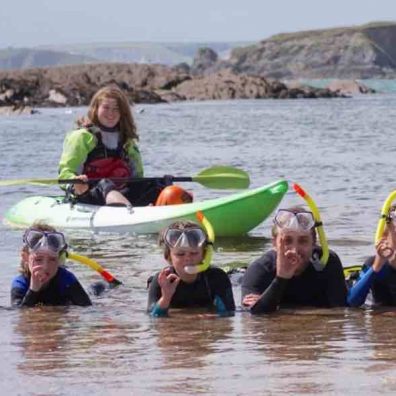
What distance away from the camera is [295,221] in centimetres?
780

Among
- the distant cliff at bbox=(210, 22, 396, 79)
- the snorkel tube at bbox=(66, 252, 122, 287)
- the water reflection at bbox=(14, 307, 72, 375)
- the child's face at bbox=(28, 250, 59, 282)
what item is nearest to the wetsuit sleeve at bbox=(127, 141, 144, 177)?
the snorkel tube at bbox=(66, 252, 122, 287)

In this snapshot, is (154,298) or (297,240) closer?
(297,240)

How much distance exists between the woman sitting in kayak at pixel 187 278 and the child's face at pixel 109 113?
16.0 ft

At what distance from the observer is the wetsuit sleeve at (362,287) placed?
27.0ft

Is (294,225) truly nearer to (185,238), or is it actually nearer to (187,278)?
(185,238)

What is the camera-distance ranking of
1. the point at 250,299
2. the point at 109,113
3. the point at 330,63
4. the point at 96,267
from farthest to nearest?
the point at 330,63 → the point at 109,113 → the point at 96,267 → the point at 250,299

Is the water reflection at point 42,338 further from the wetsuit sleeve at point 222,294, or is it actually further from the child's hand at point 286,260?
the child's hand at point 286,260

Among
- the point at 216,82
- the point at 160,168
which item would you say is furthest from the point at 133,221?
the point at 216,82

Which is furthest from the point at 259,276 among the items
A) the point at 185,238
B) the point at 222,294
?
the point at 185,238

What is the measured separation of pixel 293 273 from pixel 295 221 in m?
0.38

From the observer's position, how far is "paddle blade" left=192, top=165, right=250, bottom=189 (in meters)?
15.0

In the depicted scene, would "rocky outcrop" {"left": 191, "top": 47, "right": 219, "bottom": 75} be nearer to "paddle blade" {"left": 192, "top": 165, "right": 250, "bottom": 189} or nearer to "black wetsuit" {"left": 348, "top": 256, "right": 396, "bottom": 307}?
"paddle blade" {"left": 192, "top": 165, "right": 250, "bottom": 189}

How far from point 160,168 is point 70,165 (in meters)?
13.1

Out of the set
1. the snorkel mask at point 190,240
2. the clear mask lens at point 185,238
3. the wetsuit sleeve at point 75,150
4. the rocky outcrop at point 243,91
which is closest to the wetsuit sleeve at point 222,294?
the snorkel mask at point 190,240
